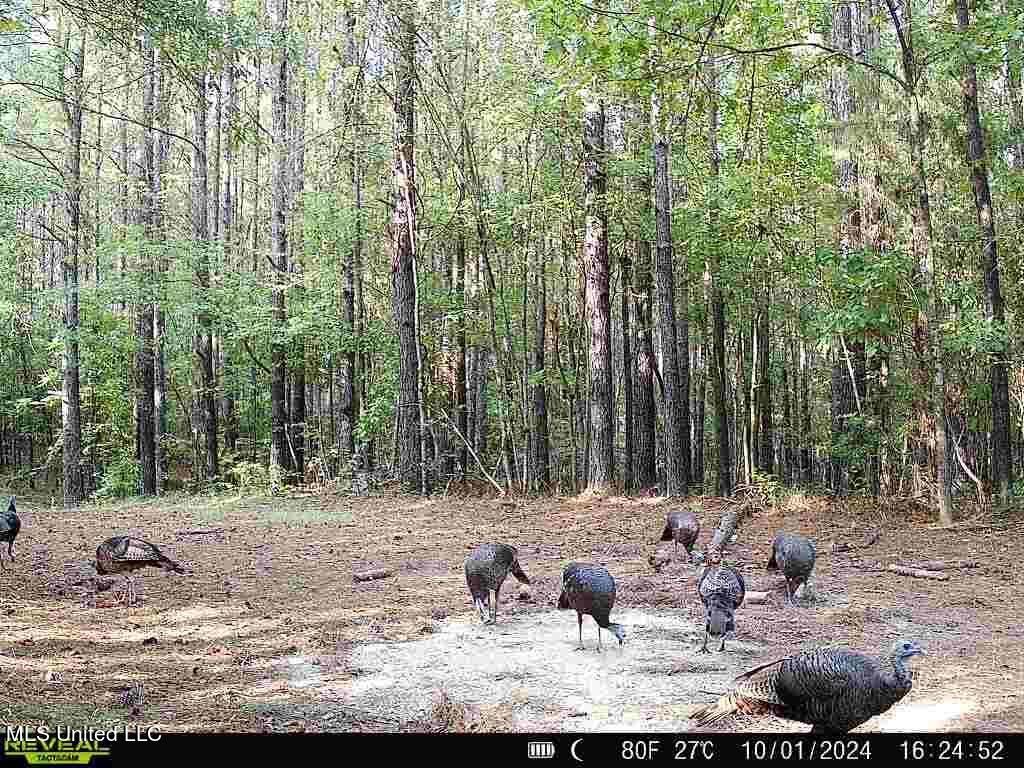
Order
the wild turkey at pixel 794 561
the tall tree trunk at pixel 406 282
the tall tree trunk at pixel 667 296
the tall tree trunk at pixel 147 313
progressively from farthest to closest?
the tall tree trunk at pixel 147 313, the tall tree trunk at pixel 406 282, the tall tree trunk at pixel 667 296, the wild turkey at pixel 794 561

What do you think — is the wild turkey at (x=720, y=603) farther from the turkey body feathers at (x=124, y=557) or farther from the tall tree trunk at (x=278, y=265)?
the tall tree trunk at (x=278, y=265)

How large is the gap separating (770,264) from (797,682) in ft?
42.7

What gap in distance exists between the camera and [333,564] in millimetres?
9148

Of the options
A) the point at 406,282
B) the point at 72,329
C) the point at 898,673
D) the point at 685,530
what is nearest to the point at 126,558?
the point at 685,530

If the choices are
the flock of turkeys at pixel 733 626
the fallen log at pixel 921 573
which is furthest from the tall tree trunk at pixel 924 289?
the flock of turkeys at pixel 733 626

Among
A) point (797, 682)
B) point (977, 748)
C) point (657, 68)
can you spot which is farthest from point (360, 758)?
point (657, 68)

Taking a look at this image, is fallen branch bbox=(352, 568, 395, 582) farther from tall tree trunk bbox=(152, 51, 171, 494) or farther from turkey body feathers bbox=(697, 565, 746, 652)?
tall tree trunk bbox=(152, 51, 171, 494)

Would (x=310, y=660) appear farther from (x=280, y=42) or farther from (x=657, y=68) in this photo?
(x=280, y=42)

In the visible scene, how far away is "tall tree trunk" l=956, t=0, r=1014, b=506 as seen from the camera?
1084cm

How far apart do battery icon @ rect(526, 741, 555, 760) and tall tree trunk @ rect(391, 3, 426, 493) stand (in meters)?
12.3

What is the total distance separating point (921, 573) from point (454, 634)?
4.48 metres

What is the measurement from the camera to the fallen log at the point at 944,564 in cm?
833

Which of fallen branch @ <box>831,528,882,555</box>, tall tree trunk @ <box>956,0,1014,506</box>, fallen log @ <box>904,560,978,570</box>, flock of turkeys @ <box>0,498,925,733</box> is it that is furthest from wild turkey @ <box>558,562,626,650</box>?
tall tree trunk @ <box>956,0,1014,506</box>

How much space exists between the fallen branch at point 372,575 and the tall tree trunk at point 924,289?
6.49 m
